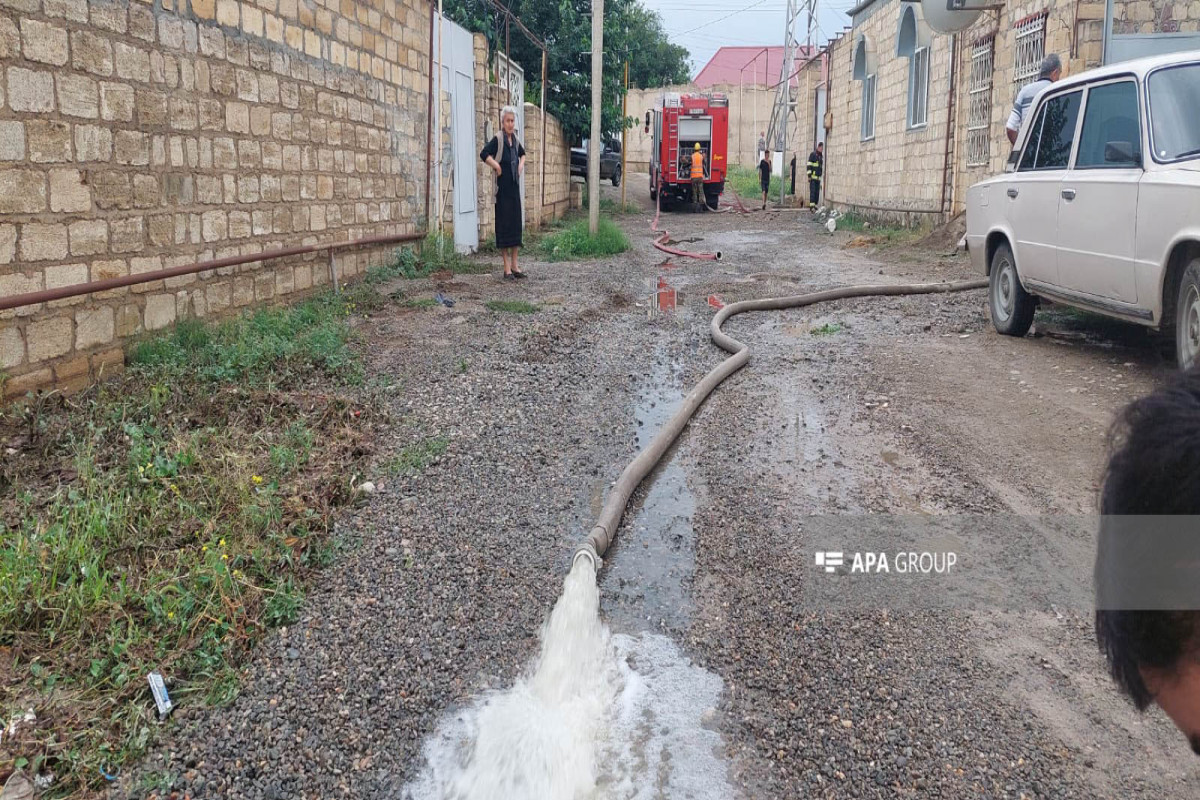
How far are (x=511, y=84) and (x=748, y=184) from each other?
24.8 m

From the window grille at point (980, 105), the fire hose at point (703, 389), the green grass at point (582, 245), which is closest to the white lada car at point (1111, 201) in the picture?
the fire hose at point (703, 389)

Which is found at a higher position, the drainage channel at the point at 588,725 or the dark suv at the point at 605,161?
the dark suv at the point at 605,161

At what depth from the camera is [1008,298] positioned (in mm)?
7453

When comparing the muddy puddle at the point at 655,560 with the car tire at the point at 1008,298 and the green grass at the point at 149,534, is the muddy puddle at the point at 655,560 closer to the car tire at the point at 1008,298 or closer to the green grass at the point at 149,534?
the green grass at the point at 149,534

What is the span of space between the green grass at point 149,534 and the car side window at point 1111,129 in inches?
174

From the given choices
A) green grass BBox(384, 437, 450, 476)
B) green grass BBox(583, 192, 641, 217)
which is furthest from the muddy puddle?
green grass BBox(583, 192, 641, 217)

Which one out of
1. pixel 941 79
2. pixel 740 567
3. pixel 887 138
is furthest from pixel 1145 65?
pixel 887 138

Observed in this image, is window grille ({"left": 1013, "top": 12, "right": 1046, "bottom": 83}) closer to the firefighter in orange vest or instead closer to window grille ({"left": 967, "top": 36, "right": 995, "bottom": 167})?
window grille ({"left": 967, "top": 36, "right": 995, "bottom": 167})

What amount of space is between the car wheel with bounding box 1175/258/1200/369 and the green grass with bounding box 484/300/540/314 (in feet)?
16.9

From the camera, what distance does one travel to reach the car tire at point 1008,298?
7227 millimetres

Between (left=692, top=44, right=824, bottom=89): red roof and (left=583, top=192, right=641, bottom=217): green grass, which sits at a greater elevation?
(left=692, top=44, right=824, bottom=89): red roof

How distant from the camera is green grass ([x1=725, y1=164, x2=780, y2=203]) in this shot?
118 feet

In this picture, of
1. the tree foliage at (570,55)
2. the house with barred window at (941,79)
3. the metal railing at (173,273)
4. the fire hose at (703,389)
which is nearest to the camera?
the fire hose at (703,389)

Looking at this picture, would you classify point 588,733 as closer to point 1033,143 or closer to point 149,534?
point 149,534
